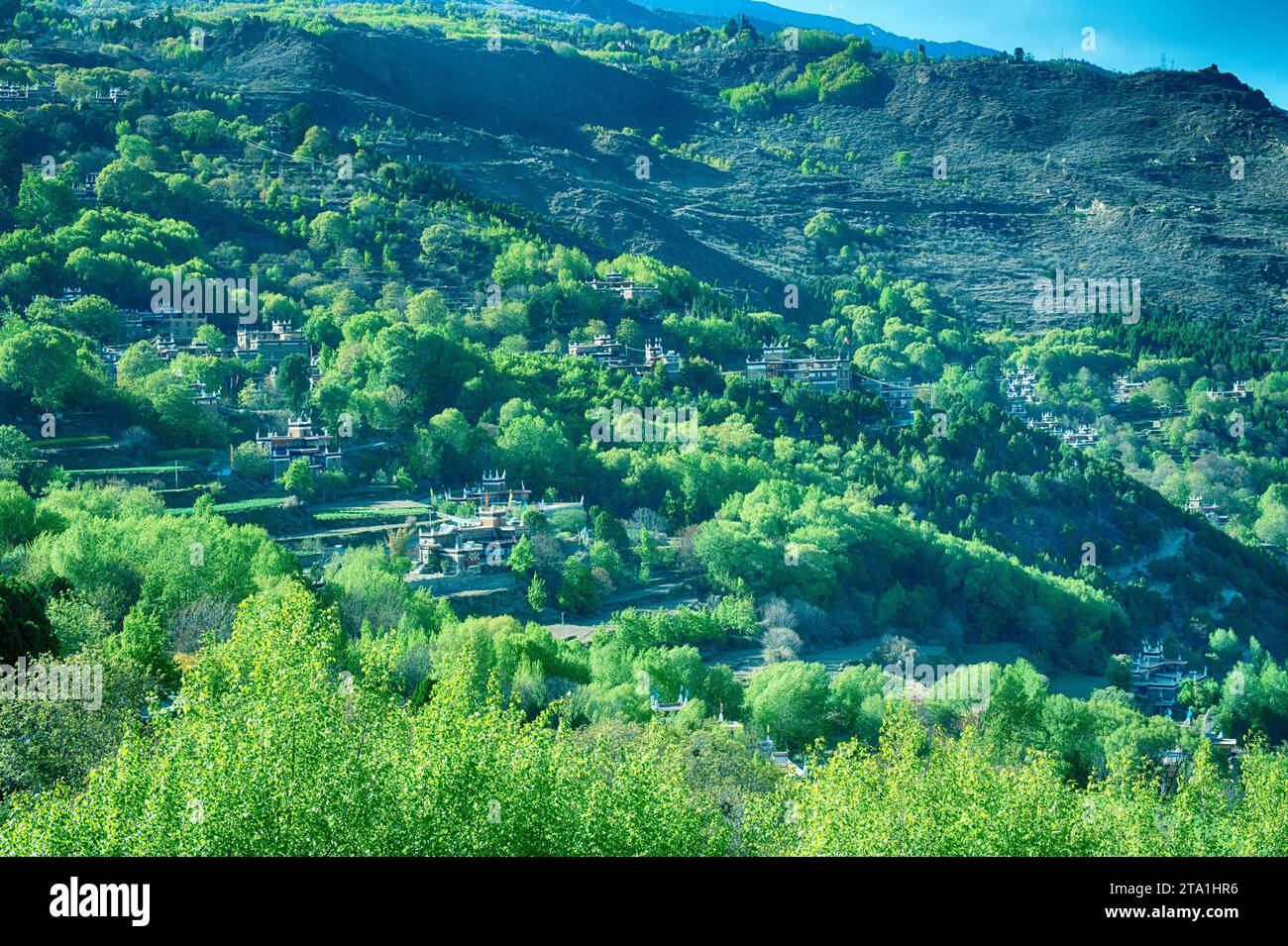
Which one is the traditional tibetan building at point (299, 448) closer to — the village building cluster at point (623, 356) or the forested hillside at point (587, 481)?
the forested hillside at point (587, 481)

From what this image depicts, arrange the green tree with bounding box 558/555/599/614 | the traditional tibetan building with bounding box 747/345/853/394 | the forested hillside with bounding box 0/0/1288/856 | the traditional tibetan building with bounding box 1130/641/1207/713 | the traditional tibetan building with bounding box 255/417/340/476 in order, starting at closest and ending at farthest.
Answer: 1. the forested hillside with bounding box 0/0/1288/856
2. the green tree with bounding box 558/555/599/614
3. the traditional tibetan building with bounding box 1130/641/1207/713
4. the traditional tibetan building with bounding box 255/417/340/476
5. the traditional tibetan building with bounding box 747/345/853/394

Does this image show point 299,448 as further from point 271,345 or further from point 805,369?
point 805,369

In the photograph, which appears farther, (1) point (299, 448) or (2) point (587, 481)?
(2) point (587, 481)

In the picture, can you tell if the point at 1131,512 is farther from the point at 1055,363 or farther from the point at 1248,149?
the point at 1248,149

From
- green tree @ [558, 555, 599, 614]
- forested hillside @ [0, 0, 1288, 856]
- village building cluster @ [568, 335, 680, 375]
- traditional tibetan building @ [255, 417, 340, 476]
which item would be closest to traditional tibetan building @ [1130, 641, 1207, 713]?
forested hillside @ [0, 0, 1288, 856]

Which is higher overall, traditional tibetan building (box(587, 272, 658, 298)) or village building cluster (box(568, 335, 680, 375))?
traditional tibetan building (box(587, 272, 658, 298))

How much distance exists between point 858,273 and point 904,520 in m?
Result: 60.0

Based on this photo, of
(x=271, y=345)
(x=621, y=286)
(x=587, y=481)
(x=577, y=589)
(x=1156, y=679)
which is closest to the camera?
(x=577, y=589)

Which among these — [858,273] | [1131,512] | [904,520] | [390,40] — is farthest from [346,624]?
[390,40]

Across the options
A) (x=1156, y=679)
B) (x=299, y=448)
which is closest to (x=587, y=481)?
(x=299, y=448)

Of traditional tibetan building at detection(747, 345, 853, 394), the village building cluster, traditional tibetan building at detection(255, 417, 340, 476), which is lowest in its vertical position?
traditional tibetan building at detection(255, 417, 340, 476)

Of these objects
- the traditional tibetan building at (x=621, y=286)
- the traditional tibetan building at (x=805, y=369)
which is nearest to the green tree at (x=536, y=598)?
the traditional tibetan building at (x=805, y=369)

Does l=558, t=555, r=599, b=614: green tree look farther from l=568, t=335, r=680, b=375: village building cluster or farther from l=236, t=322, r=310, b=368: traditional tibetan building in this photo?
l=568, t=335, r=680, b=375: village building cluster

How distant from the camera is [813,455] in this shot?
2422 inches
